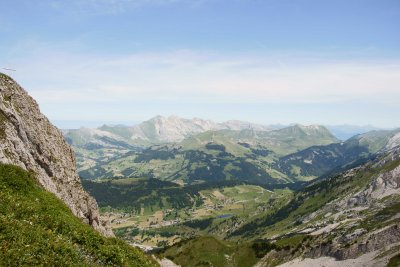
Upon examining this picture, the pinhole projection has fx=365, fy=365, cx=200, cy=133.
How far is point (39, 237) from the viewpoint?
34.9 meters

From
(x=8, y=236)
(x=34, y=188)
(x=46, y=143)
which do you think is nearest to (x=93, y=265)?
(x=8, y=236)

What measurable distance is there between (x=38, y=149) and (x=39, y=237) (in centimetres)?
5409

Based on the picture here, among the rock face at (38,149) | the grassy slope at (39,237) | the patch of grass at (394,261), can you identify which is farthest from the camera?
the patch of grass at (394,261)

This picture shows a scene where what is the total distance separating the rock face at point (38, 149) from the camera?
2906 inches

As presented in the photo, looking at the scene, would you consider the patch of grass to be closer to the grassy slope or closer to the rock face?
the rock face

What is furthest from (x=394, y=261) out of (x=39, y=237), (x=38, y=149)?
(x=39, y=237)

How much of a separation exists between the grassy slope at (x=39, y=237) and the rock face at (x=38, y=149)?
15.8m

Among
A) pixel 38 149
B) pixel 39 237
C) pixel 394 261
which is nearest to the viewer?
pixel 39 237

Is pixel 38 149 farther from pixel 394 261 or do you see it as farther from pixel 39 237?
pixel 394 261

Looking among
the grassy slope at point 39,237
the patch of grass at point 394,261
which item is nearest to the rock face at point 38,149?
the grassy slope at point 39,237

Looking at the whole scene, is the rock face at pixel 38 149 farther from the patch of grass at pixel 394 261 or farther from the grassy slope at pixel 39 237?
the patch of grass at pixel 394 261

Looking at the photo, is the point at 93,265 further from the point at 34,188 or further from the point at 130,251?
the point at 34,188

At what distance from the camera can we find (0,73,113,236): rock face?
73812 mm

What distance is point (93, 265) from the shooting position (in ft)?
121
